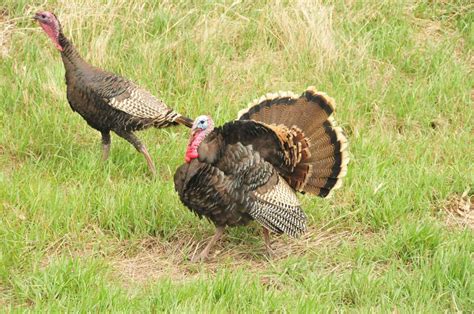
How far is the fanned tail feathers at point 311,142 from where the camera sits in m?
5.82

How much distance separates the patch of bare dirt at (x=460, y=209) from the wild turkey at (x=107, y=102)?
6.54 ft

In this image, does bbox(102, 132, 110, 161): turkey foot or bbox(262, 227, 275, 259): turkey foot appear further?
bbox(102, 132, 110, 161): turkey foot

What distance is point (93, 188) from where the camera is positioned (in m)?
6.25

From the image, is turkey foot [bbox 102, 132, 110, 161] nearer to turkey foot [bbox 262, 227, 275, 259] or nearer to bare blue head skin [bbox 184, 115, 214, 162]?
bare blue head skin [bbox 184, 115, 214, 162]

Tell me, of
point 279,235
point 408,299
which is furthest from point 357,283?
point 279,235

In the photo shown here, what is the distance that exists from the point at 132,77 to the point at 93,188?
178 centimetres

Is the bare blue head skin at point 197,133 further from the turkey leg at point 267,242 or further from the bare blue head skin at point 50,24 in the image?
the bare blue head skin at point 50,24

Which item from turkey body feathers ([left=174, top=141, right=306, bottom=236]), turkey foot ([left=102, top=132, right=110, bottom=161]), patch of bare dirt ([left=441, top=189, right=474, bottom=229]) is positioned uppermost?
turkey body feathers ([left=174, top=141, right=306, bottom=236])

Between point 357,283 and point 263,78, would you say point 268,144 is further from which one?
point 263,78

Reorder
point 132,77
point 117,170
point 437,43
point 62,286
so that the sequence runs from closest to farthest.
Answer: point 62,286 → point 117,170 → point 132,77 → point 437,43

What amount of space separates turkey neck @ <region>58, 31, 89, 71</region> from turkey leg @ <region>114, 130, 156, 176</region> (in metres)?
0.58

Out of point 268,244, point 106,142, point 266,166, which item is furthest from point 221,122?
point 268,244

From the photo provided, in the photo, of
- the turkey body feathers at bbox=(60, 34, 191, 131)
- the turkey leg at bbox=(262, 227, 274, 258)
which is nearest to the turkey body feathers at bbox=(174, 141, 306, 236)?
the turkey leg at bbox=(262, 227, 274, 258)

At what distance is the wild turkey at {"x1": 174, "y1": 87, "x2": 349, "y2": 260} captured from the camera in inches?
220
